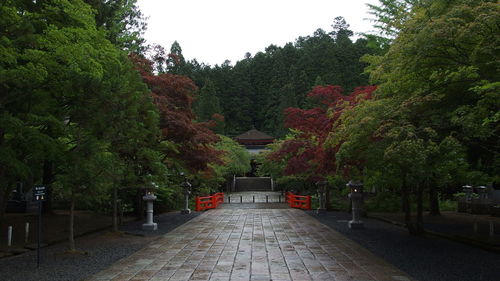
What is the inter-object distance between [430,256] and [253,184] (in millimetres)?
33580

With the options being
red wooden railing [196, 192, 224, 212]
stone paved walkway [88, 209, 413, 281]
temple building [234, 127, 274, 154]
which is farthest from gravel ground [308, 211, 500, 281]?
temple building [234, 127, 274, 154]

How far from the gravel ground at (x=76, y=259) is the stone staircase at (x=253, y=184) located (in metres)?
28.6

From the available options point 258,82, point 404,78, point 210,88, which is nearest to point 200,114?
point 210,88

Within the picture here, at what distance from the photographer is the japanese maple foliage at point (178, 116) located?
13758 millimetres

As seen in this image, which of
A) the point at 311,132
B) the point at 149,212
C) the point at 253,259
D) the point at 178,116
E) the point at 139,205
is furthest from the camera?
the point at 311,132

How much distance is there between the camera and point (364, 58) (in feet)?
38.1

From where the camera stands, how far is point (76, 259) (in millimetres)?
7883

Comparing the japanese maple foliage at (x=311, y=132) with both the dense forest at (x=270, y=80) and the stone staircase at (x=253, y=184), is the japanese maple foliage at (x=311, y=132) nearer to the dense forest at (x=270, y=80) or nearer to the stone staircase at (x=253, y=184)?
the stone staircase at (x=253, y=184)

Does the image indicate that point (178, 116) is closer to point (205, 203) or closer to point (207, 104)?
point (205, 203)

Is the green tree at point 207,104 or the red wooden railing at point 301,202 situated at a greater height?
the green tree at point 207,104

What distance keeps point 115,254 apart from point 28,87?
12.8 ft

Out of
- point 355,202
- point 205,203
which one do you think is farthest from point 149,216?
point 205,203

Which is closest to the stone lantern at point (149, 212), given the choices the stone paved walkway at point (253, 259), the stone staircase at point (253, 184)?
the stone paved walkway at point (253, 259)

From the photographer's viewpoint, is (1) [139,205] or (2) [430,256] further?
(1) [139,205]
